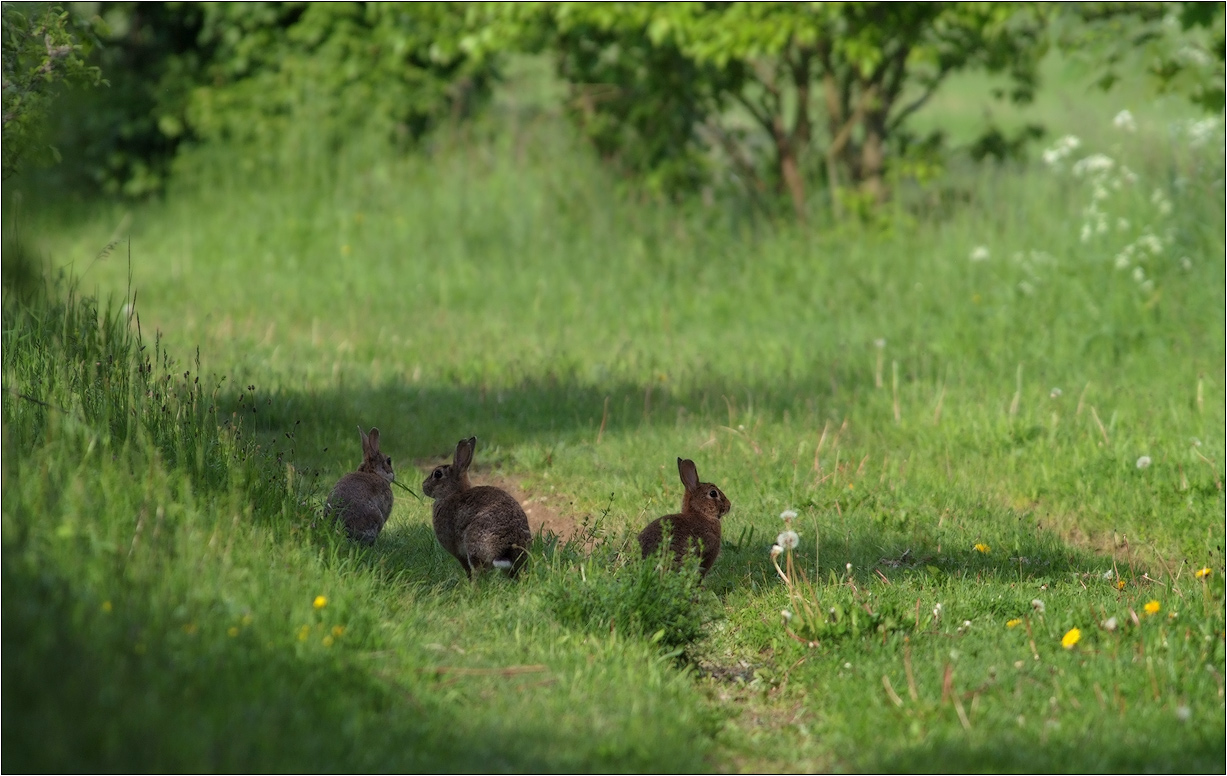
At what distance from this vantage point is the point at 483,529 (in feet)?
19.0

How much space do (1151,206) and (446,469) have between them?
739cm

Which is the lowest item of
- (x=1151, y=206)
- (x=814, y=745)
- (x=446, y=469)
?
(x=814, y=745)

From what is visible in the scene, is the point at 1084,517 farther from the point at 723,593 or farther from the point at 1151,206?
the point at 1151,206

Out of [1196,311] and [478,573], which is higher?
[1196,311]

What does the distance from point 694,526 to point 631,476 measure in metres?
1.75

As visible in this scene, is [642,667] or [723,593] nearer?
[642,667]

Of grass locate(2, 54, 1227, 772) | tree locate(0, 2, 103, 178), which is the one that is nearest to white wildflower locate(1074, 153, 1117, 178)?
grass locate(2, 54, 1227, 772)

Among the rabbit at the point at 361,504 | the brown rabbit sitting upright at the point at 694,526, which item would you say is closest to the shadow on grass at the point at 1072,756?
the brown rabbit sitting upright at the point at 694,526

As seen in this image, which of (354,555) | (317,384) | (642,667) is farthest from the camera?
(317,384)

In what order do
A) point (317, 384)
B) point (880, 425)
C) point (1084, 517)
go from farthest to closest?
point (317, 384) < point (880, 425) < point (1084, 517)

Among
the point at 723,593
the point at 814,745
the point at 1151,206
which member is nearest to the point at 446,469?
the point at 723,593

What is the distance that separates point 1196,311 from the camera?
9.86 meters

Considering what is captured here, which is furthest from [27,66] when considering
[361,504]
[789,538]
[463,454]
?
[789,538]

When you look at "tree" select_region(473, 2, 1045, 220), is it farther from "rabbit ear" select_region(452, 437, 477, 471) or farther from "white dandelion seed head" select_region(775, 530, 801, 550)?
"white dandelion seed head" select_region(775, 530, 801, 550)
